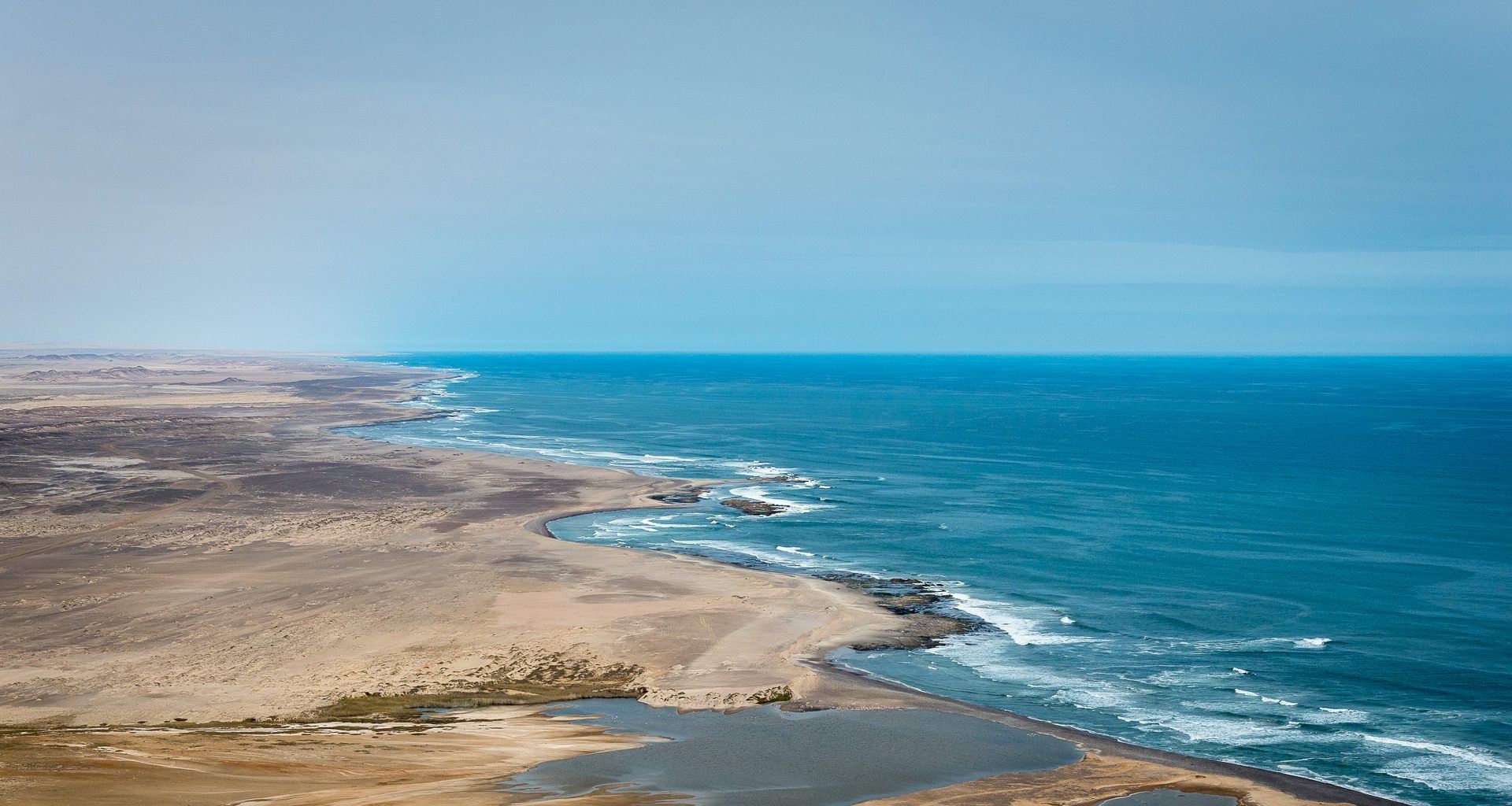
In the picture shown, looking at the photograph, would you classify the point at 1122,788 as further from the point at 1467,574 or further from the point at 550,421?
the point at 550,421

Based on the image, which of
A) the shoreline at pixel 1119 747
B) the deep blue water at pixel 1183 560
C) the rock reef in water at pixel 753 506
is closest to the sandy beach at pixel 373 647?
the shoreline at pixel 1119 747

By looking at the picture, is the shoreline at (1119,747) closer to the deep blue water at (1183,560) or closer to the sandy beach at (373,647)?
the sandy beach at (373,647)

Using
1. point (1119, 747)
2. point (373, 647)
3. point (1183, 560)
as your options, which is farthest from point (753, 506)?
point (1119, 747)

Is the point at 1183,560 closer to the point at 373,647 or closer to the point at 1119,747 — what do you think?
the point at 1119,747

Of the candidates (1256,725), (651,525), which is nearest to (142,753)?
(1256,725)

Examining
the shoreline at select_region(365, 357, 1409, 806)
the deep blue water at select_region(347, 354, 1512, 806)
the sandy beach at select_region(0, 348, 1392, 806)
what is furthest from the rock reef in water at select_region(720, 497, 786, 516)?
the shoreline at select_region(365, 357, 1409, 806)

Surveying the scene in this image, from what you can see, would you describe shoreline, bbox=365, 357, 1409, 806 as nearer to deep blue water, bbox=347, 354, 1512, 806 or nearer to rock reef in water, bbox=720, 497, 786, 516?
deep blue water, bbox=347, 354, 1512, 806
